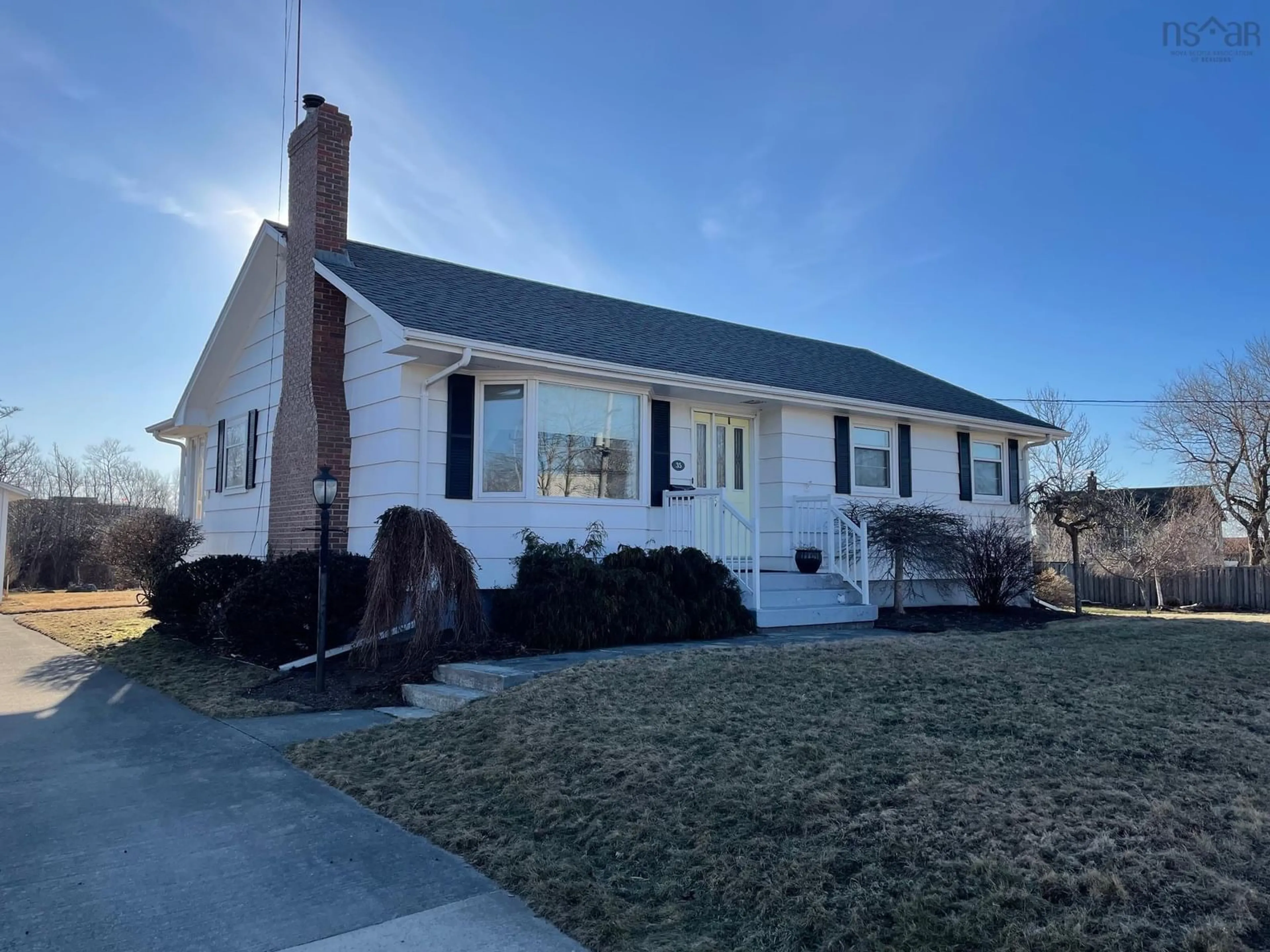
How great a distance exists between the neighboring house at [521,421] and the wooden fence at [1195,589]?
274 inches

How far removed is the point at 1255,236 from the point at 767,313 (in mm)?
10121

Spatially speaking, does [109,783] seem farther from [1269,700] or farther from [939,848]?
[1269,700]

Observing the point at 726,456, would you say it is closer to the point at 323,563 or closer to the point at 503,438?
the point at 503,438

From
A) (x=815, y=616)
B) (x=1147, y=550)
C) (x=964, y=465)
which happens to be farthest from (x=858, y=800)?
(x=1147, y=550)

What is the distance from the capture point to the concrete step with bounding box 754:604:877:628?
33.2 ft

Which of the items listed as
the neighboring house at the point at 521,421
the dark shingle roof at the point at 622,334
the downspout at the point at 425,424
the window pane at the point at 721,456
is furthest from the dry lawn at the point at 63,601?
the window pane at the point at 721,456

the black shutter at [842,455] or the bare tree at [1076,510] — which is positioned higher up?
the black shutter at [842,455]

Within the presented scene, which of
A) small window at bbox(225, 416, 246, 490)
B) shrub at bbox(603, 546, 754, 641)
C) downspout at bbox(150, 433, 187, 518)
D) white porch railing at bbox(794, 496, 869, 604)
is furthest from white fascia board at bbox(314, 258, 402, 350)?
downspout at bbox(150, 433, 187, 518)

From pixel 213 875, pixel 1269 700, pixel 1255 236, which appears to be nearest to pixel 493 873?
pixel 213 875

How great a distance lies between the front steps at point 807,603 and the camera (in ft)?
33.7

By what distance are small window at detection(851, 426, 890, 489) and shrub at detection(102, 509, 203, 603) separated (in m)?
11.2

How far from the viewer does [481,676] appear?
687 centimetres

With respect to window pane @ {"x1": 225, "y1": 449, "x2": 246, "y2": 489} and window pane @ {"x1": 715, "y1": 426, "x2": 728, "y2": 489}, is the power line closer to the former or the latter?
window pane @ {"x1": 715, "y1": 426, "x2": 728, "y2": 489}

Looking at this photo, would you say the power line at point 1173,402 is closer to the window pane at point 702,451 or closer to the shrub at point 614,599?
the window pane at point 702,451
